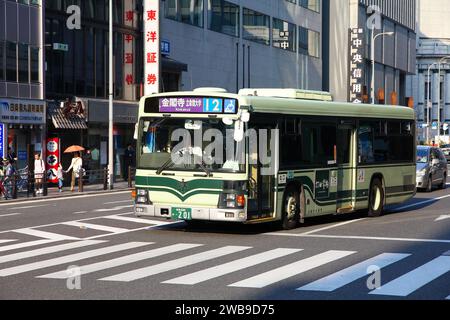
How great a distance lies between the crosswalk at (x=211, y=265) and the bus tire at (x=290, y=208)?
2990 millimetres

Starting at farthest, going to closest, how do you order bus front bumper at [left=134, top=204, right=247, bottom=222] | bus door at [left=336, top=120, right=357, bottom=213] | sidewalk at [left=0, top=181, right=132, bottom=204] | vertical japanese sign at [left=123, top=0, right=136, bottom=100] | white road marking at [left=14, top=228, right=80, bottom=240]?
vertical japanese sign at [left=123, top=0, right=136, bottom=100], sidewalk at [left=0, top=181, right=132, bottom=204], bus door at [left=336, top=120, right=357, bottom=213], white road marking at [left=14, top=228, right=80, bottom=240], bus front bumper at [left=134, top=204, right=247, bottom=222]

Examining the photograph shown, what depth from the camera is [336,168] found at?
64.5 ft

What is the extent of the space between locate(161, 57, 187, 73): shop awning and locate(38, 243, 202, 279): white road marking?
3347cm

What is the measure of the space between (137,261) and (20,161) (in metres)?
25.5

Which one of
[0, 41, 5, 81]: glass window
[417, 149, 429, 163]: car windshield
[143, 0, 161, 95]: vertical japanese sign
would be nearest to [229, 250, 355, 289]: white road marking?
[417, 149, 429, 163]: car windshield

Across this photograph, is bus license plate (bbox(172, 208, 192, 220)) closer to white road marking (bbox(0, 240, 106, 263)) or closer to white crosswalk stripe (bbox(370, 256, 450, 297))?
white road marking (bbox(0, 240, 106, 263))

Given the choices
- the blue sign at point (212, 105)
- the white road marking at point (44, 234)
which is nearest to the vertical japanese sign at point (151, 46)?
the white road marking at point (44, 234)

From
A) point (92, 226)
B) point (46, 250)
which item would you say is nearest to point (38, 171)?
point (92, 226)

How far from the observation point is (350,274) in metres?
11.9

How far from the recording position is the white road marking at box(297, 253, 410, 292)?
10828 mm

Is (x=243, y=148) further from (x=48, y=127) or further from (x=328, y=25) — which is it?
(x=328, y=25)

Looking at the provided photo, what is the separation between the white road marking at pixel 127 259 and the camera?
12005 mm

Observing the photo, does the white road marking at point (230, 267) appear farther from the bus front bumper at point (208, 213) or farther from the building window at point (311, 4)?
the building window at point (311, 4)

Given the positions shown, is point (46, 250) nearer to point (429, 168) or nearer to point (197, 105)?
point (197, 105)
